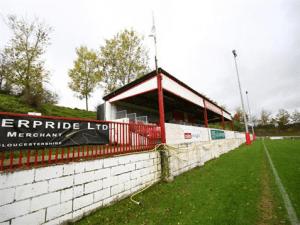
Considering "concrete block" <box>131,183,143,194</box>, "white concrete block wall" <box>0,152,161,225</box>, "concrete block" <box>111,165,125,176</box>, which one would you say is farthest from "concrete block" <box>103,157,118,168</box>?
"concrete block" <box>131,183,143,194</box>

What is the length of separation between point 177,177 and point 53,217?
15.7 ft

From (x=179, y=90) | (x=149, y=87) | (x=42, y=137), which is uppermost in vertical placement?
(x=179, y=90)

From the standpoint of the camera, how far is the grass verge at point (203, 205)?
3.05 m

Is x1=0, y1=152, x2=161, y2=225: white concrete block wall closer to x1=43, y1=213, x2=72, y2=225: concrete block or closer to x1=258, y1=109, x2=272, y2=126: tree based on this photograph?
x1=43, y1=213, x2=72, y2=225: concrete block

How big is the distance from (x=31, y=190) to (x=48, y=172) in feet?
1.22

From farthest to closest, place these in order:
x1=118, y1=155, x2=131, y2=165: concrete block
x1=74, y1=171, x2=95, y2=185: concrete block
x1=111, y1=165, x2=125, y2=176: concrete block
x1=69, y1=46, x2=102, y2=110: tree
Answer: x1=69, y1=46, x2=102, y2=110: tree < x1=118, y1=155, x2=131, y2=165: concrete block < x1=111, y1=165, x2=125, y2=176: concrete block < x1=74, y1=171, x2=95, y2=185: concrete block

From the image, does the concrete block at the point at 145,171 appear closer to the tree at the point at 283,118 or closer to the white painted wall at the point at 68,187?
the white painted wall at the point at 68,187

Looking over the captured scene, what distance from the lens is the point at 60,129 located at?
328 cm

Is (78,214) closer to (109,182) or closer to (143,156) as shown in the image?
(109,182)

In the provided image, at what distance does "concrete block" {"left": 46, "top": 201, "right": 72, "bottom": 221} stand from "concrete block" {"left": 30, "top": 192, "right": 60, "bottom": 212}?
100 mm

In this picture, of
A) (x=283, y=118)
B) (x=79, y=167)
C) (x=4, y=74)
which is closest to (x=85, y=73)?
(x=4, y=74)

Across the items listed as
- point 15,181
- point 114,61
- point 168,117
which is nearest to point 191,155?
point 15,181

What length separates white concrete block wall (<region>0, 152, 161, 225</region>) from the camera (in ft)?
7.93

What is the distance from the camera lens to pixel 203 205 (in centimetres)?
365
